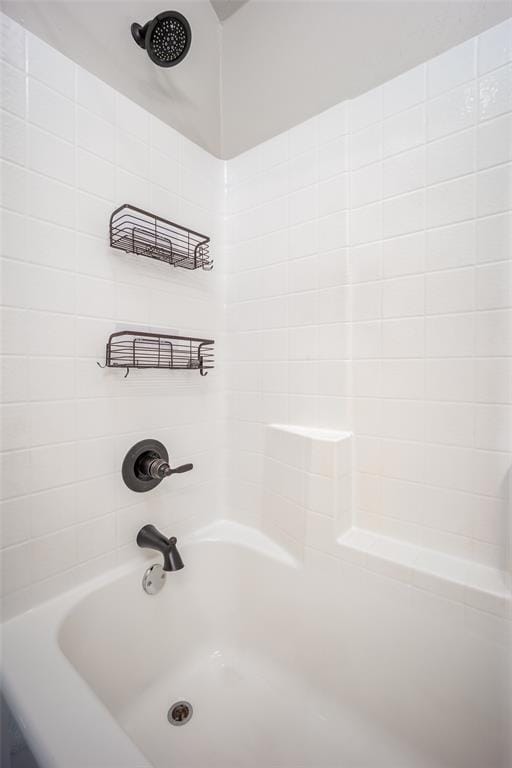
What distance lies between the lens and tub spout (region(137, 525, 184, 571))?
1080 mm

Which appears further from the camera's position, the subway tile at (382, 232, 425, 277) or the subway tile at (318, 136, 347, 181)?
the subway tile at (318, 136, 347, 181)

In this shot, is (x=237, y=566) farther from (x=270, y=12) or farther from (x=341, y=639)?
(x=270, y=12)

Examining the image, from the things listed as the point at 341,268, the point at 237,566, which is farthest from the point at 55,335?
the point at 237,566

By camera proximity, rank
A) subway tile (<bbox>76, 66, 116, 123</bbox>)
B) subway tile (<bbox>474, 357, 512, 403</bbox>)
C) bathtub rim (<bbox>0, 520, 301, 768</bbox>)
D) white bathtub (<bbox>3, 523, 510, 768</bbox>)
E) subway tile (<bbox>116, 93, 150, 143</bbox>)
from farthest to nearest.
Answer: subway tile (<bbox>116, 93, 150, 143</bbox>) < subway tile (<bbox>76, 66, 116, 123</bbox>) < subway tile (<bbox>474, 357, 512, 403</bbox>) < white bathtub (<bbox>3, 523, 510, 768</bbox>) < bathtub rim (<bbox>0, 520, 301, 768</bbox>)

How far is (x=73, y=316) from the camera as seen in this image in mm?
1035

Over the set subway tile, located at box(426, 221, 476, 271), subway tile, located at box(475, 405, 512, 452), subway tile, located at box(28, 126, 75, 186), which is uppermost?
subway tile, located at box(28, 126, 75, 186)

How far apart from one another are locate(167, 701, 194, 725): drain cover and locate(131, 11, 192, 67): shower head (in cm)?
206

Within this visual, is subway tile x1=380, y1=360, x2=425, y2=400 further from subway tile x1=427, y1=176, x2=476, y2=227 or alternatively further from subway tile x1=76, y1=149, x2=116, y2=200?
subway tile x1=76, y1=149, x2=116, y2=200

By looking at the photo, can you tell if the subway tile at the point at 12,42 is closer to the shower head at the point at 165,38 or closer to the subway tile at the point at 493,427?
the shower head at the point at 165,38

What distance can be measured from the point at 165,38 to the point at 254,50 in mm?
502

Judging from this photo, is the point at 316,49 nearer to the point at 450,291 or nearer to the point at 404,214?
the point at 404,214

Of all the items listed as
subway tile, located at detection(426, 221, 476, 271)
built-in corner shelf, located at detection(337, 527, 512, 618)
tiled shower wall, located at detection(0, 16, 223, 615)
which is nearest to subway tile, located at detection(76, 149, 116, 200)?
tiled shower wall, located at detection(0, 16, 223, 615)

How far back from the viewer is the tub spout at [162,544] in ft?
3.54

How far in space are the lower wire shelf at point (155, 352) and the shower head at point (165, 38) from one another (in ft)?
2.88
